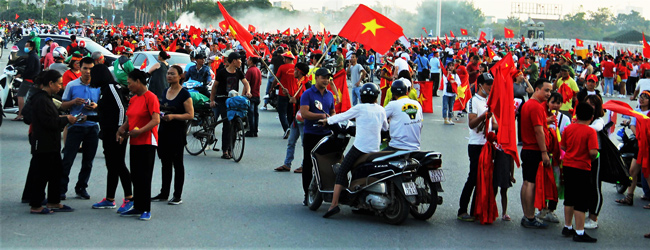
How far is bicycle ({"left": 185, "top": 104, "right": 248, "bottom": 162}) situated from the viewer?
11367 mm

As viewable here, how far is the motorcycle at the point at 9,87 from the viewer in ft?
47.7

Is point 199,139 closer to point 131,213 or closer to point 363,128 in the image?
point 131,213

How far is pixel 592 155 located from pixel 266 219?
3.28 m

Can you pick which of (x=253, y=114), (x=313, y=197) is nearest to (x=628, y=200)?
(x=313, y=197)

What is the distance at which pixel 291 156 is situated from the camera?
10.4 m

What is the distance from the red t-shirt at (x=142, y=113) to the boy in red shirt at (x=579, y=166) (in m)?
4.12

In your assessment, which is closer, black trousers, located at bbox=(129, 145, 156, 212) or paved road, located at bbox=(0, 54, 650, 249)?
paved road, located at bbox=(0, 54, 650, 249)

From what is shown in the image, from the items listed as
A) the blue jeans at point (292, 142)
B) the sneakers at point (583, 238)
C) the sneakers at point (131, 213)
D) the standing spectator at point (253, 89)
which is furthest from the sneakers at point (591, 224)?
the standing spectator at point (253, 89)

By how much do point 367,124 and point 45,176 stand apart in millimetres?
3338

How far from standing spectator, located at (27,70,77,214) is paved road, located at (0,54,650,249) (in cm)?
27

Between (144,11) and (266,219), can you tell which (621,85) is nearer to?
(266,219)

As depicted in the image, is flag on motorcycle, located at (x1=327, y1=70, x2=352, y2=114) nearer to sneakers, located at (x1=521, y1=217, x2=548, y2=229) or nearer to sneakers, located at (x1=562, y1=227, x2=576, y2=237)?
sneakers, located at (x1=521, y1=217, x2=548, y2=229)

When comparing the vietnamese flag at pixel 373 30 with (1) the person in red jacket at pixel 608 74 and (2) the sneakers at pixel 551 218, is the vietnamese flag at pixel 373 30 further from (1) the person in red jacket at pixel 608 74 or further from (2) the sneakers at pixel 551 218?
(1) the person in red jacket at pixel 608 74

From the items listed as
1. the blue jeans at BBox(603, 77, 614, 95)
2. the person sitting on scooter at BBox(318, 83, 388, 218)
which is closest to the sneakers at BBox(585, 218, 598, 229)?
the person sitting on scooter at BBox(318, 83, 388, 218)
